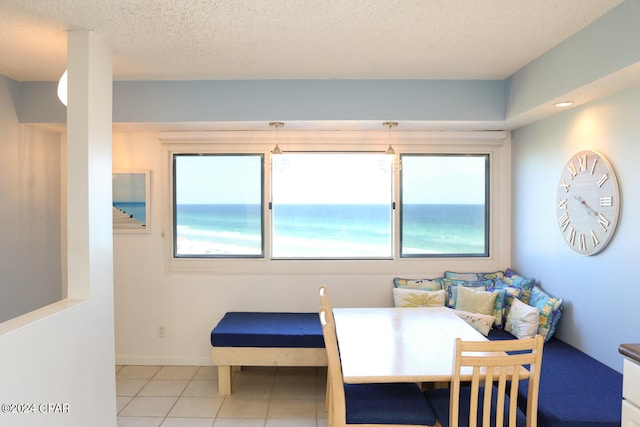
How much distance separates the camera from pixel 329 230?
4.07m

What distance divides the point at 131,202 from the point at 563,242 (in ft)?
11.8

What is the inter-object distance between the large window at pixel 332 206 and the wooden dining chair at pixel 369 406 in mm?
1875

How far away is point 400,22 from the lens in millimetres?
2287

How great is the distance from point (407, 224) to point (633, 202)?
1866 mm

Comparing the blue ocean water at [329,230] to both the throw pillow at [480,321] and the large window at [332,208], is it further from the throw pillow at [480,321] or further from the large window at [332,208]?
the throw pillow at [480,321]

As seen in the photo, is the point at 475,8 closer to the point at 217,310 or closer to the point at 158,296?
the point at 217,310

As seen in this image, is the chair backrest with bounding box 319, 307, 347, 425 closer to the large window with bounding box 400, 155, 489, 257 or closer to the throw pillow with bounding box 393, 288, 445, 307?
the throw pillow with bounding box 393, 288, 445, 307

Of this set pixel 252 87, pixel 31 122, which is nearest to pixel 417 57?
pixel 252 87

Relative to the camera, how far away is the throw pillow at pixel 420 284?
3770 millimetres

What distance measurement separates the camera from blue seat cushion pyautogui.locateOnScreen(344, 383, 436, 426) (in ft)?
6.97

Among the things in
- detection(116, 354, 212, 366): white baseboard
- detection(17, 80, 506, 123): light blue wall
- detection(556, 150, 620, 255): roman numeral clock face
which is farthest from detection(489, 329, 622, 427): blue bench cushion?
detection(116, 354, 212, 366): white baseboard

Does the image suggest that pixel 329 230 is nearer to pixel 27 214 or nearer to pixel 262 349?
pixel 262 349

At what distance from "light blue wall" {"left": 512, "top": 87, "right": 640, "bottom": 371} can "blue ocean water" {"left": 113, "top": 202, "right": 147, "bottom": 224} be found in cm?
338

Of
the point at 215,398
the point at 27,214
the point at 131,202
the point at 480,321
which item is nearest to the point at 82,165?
the point at 27,214
